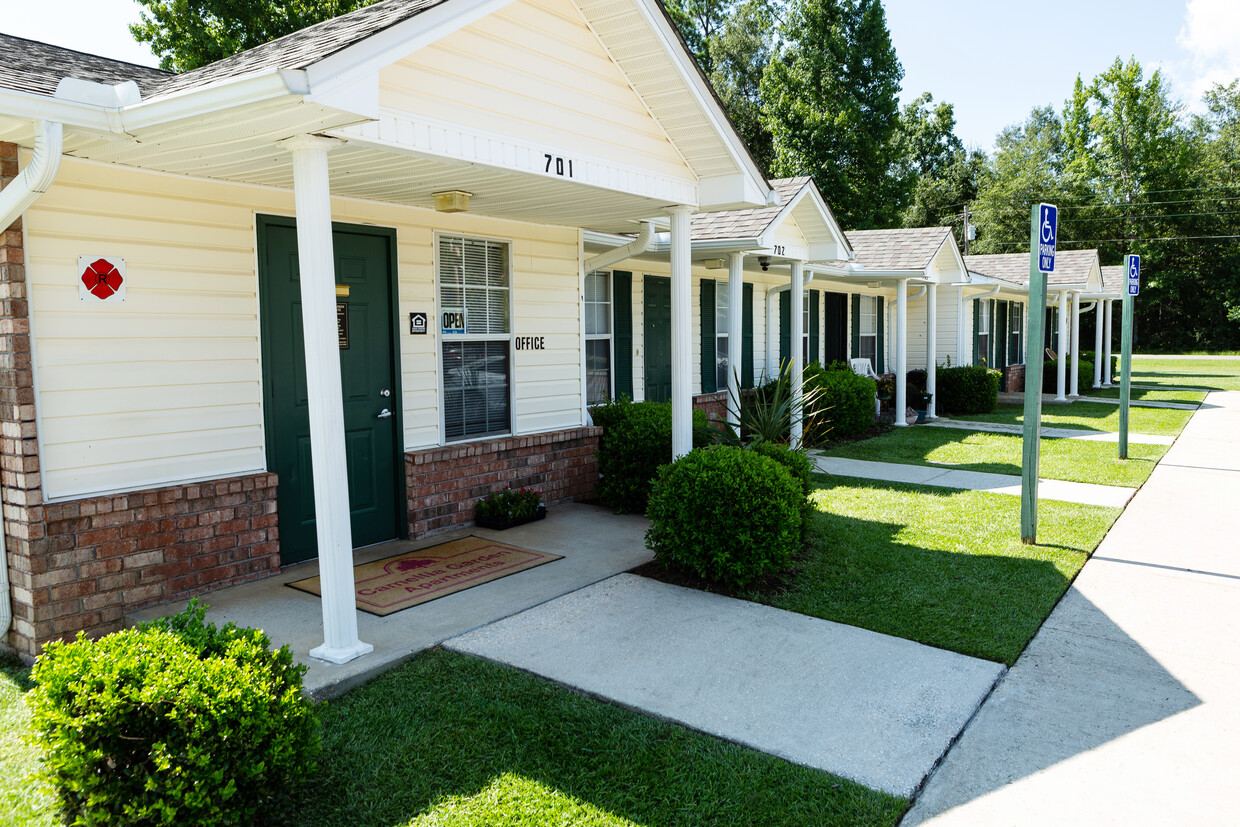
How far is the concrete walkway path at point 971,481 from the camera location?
870 cm

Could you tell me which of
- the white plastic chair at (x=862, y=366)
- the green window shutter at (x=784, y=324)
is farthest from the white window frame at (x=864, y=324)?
the green window shutter at (x=784, y=324)

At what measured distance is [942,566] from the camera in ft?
20.4

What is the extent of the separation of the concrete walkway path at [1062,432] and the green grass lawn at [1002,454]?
0.45 metres

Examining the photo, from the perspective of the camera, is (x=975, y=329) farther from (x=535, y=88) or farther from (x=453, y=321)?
(x=535, y=88)

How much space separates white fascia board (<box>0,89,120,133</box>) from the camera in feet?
12.2

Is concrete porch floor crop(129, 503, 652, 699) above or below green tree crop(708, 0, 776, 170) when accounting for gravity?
below

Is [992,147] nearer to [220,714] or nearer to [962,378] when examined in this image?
[962,378]

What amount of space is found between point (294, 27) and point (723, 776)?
23466 millimetres

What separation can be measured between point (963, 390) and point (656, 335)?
8.86 meters

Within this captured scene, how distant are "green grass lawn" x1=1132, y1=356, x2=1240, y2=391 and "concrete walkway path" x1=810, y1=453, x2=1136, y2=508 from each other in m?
17.2

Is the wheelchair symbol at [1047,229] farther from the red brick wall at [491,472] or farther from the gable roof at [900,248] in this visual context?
the gable roof at [900,248]

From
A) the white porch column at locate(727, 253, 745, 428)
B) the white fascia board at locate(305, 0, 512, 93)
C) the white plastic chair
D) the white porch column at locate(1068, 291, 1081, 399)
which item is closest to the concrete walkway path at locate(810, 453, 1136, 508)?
the white porch column at locate(727, 253, 745, 428)

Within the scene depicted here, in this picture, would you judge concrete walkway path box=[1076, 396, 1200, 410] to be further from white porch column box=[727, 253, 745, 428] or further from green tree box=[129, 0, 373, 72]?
green tree box=[129, 0, 373, 72]

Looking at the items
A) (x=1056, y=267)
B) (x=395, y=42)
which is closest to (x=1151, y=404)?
(x=1056, y=267)
